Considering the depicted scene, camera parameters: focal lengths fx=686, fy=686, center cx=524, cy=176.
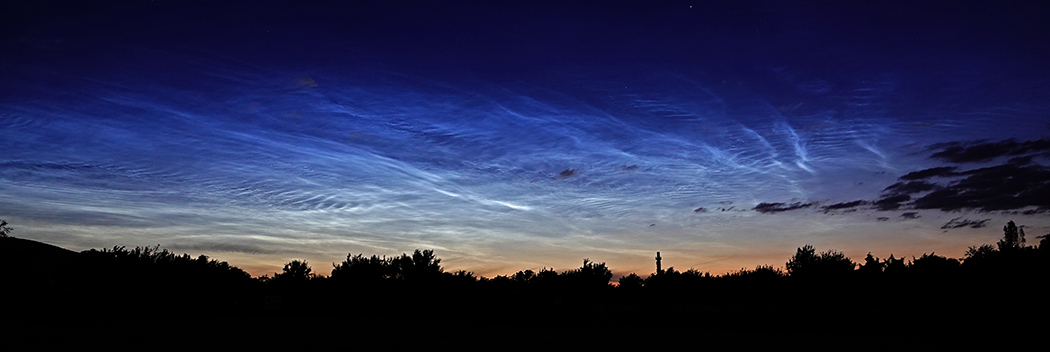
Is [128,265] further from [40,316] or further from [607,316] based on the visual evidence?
[607,316]

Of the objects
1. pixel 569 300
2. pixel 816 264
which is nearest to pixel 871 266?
pixel 816 264

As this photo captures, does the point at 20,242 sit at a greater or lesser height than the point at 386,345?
greater

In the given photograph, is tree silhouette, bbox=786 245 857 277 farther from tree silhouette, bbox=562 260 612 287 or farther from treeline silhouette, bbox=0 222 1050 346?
tree silhouette, bbox=562 260 612 287

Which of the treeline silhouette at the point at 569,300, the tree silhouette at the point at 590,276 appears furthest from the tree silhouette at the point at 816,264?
the tree silhouette at the point at 590,276

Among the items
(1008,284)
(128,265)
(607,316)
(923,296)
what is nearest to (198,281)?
(128,265)

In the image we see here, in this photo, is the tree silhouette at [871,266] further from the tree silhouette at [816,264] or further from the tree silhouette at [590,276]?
the tree silhouette at [590,276]

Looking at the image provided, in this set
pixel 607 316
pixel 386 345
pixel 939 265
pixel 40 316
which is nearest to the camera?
pixel 386 345

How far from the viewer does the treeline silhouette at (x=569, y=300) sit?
3906cm

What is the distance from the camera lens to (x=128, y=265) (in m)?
52.2

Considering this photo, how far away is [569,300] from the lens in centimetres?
8188

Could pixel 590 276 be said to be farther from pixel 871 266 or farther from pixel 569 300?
pixel 871 266

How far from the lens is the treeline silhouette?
128ft

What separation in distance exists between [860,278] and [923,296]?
777 centimetres

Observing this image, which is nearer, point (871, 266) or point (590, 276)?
point (871, 266)
